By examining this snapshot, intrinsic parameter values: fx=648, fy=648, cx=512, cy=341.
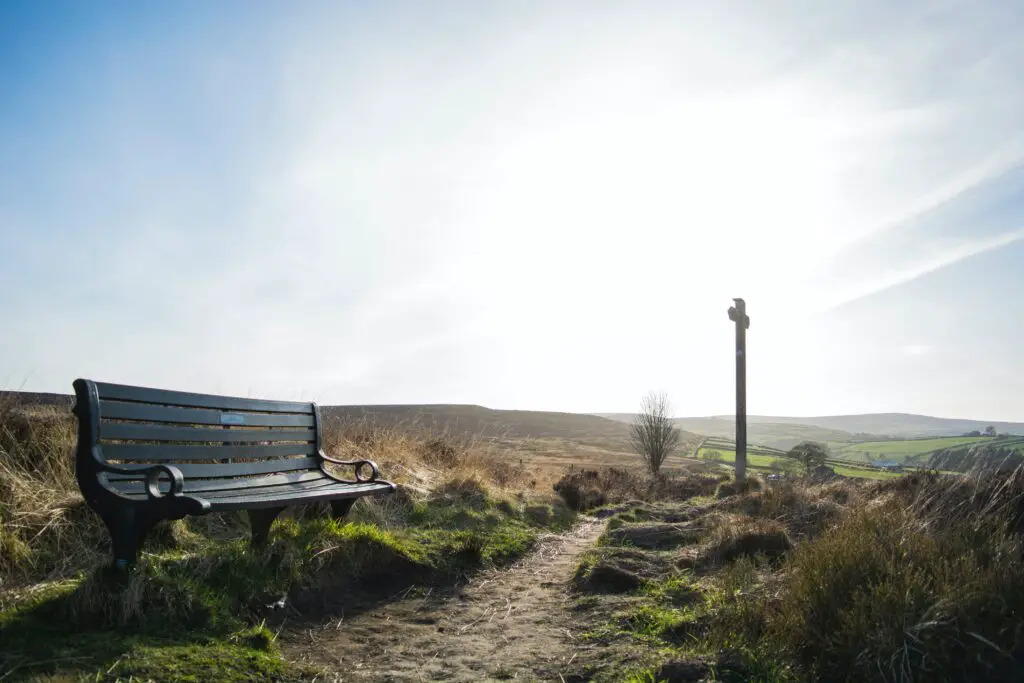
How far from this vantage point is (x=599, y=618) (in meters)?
4.26

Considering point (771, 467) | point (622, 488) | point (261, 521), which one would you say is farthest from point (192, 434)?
point (771, 467)

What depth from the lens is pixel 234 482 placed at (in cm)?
490

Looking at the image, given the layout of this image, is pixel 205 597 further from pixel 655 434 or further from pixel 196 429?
pixel 655 434

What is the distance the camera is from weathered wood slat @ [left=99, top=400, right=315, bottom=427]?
4105mm

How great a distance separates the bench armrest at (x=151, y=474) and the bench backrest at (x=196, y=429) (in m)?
0.07

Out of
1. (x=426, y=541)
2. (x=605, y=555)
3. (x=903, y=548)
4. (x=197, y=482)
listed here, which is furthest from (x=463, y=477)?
(x=903, y=548)

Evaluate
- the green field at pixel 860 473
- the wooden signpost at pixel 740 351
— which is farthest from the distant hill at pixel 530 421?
the green field at pixel 860 473

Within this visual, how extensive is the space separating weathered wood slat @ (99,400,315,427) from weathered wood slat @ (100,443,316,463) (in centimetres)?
18

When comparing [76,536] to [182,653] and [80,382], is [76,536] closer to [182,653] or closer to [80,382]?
[80,382]

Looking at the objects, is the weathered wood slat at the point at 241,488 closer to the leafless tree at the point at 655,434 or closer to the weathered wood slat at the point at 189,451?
the weathered wood slat at the point at 189,451

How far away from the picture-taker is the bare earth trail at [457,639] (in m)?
3.40

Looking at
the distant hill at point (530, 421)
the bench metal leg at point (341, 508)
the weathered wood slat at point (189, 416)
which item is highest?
the weathered wood slat at point (189, 416)

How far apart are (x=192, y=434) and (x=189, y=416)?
0.45 ft

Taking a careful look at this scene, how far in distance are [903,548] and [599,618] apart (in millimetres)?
1863
